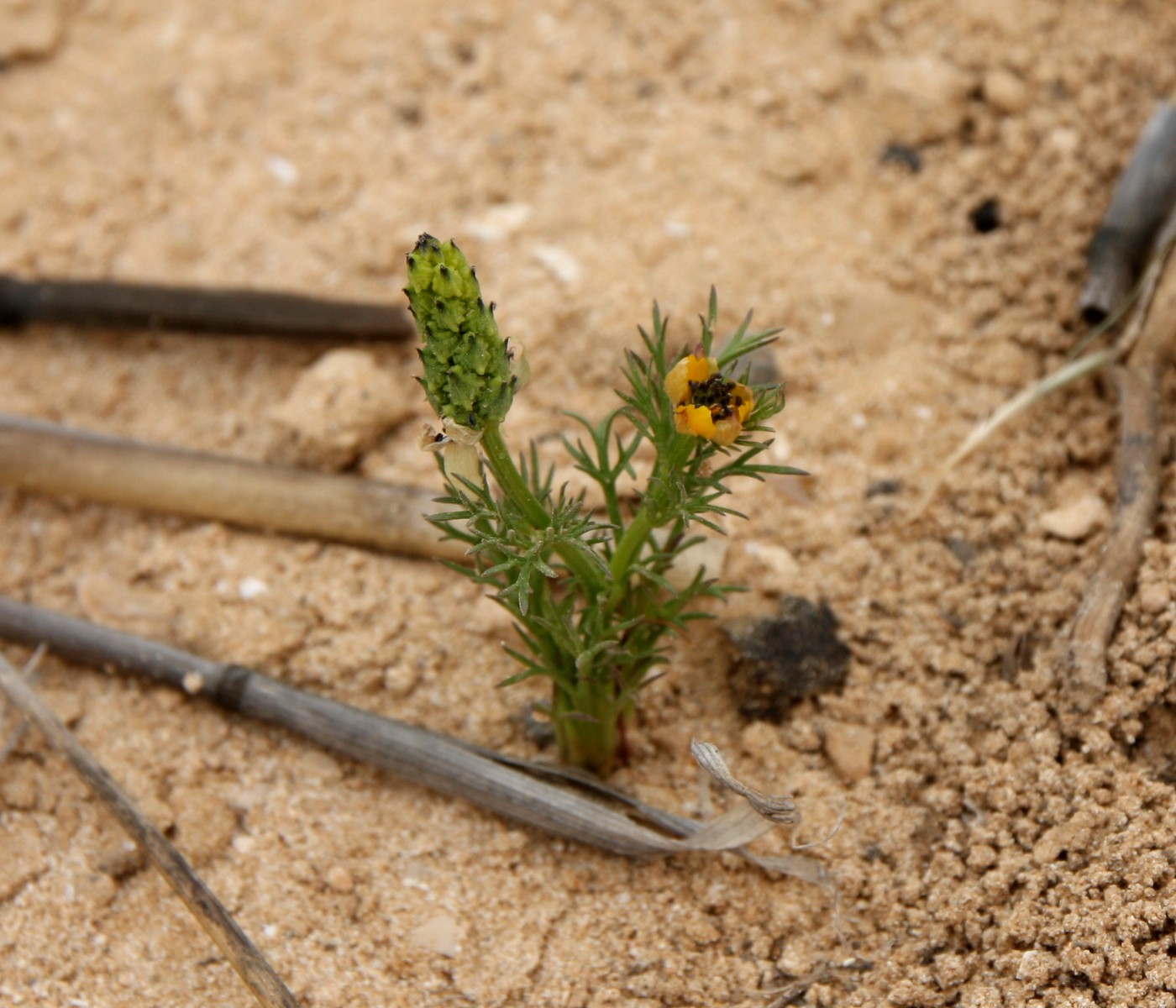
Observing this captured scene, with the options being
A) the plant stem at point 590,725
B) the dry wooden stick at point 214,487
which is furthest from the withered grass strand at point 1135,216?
the dry wooden stick at point 214,487

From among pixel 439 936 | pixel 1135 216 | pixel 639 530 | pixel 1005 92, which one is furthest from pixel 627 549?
pixel 1005 92

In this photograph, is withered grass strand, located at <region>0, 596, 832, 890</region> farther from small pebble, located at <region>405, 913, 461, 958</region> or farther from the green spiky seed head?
the green spiky seed head

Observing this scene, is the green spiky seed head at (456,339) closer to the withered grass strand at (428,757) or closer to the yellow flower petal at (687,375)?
the yellow flower petal at (687,375)

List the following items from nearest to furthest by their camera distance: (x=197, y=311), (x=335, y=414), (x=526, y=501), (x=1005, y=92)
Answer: (x=526, y=501) < (x=335, y=414) < (x=197, y=311) < (x=1005, y=92)

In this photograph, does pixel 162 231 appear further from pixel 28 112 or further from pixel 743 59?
pixel 743 59

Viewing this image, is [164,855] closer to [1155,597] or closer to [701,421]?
[701,421]
